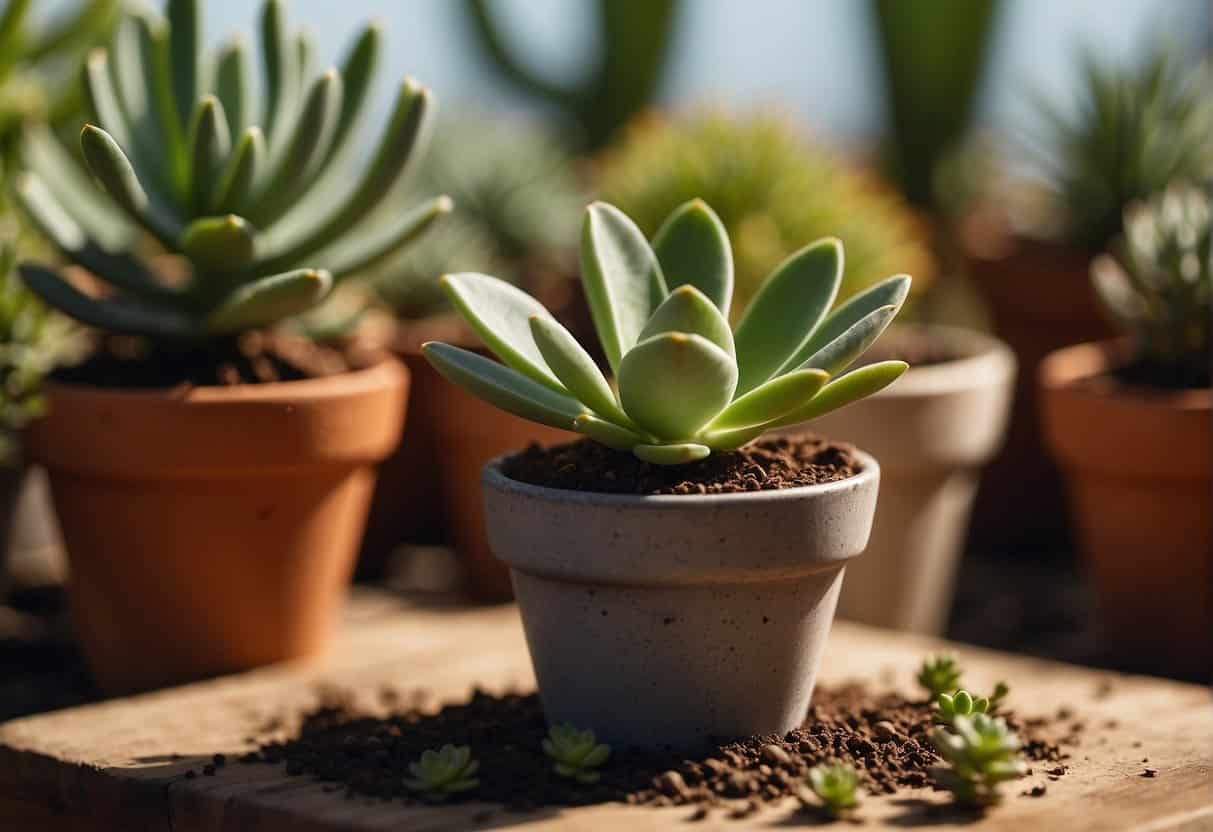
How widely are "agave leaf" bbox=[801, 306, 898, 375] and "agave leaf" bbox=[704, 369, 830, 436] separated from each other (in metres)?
0.02

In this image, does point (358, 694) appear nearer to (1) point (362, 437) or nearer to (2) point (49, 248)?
(1) point (362, 437)

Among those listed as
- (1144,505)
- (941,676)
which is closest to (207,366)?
(941,676)

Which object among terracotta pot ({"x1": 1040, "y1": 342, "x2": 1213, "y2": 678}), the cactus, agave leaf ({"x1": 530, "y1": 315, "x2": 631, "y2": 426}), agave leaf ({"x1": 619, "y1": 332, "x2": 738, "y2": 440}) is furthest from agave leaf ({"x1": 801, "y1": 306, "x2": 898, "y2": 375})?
the cactus

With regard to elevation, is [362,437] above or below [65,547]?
above

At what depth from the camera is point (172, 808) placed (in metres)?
1.94

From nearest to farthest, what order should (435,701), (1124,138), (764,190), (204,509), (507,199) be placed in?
(435,701), (204,509), (764,190), (1124,138), (507,199)

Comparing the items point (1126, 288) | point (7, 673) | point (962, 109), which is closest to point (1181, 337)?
point (1126, 288)

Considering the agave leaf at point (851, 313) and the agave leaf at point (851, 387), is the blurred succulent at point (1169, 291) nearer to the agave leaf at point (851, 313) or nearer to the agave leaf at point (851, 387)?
the agave leaf at point (851, 313)

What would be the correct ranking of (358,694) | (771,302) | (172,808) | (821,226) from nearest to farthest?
(172,808), (771,302), (358,694), (821,226)

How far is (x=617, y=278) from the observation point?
2.04 metres

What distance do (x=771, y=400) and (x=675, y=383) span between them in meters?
0.12

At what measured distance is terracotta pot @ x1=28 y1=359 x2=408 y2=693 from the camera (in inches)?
96.7

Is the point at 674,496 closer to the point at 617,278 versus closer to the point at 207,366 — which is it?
the point at 617,278

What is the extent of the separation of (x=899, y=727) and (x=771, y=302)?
1.83 feet
